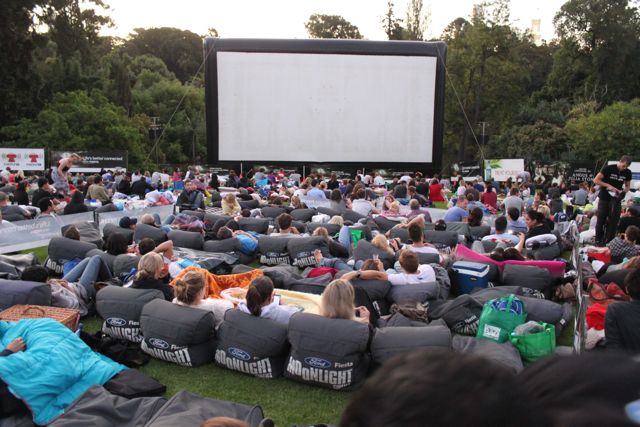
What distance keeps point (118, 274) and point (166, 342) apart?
2.05 metres

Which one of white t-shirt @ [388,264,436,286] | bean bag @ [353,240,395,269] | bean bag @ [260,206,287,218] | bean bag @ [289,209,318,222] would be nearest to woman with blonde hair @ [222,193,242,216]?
bean bag @ [260,206,287,218]

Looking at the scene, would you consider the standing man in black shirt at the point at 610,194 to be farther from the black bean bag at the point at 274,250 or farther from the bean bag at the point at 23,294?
the bean bag at the point at 23,294

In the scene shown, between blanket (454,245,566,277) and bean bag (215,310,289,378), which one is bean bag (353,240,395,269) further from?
bean bag (215,310,289,378)

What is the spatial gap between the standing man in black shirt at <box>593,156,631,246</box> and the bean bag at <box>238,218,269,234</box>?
524cm

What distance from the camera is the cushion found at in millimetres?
5770

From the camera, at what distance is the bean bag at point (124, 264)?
19.3 feet

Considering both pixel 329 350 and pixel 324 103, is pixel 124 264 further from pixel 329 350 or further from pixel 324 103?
pixel 324 103

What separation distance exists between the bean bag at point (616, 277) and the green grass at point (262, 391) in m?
3.34

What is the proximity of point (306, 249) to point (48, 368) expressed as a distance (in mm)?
4130

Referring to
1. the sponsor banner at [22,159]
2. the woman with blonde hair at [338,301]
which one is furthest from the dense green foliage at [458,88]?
the woman with blonde hair at [338,301]

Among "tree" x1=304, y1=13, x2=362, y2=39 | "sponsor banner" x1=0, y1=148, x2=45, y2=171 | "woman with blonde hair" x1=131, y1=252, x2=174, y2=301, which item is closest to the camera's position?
"woman with blonde hair" x1=131, y1=252, x2=174, y2=301

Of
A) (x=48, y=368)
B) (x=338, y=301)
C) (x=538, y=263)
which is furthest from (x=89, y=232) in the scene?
(x=538, y=263)

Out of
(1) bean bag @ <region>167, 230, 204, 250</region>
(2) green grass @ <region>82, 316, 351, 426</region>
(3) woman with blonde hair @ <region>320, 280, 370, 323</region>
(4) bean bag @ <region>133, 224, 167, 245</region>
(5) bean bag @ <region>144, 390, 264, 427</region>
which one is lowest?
(2) green grass @ <region>82, 316, 351, 426</region>

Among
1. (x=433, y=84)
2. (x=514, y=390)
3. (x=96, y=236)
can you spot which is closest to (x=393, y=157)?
(x=433, y=84)
